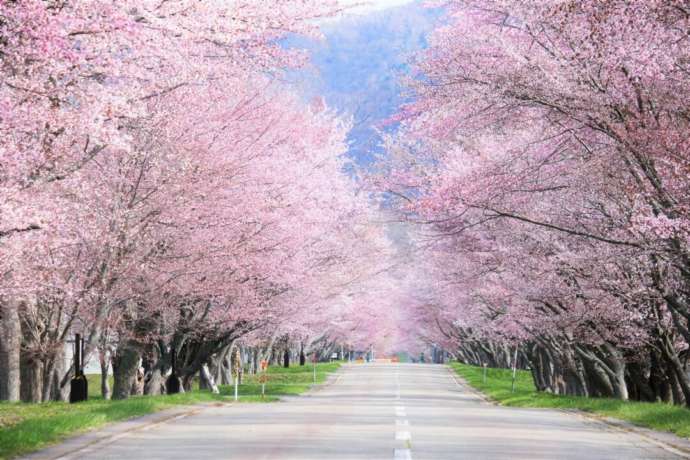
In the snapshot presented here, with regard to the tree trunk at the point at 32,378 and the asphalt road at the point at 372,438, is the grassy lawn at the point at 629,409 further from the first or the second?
the tree trunk at the point at 32,378

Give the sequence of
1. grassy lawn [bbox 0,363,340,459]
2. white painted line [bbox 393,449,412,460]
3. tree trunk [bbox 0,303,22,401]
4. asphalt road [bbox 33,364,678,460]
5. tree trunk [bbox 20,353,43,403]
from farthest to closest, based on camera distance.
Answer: tree trunk [bbox 20,353,43,403] < tree trunk [bbox 0,303,22,401] < grassy lawn [bbox 0,363,340,459] < asphalt road [bbox 33,364,678,460] < white painted line [bbox 393,449,412,460]

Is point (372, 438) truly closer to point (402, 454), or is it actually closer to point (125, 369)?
point (402, 454)

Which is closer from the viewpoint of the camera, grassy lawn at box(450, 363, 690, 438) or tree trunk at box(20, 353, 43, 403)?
grassy lawn at box(450, 363, 690, 438)

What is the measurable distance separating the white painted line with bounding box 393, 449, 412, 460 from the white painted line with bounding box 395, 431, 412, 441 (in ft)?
5.88

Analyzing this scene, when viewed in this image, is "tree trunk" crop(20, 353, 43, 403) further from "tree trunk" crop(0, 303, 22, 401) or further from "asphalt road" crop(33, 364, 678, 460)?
"asphalt road" crop(33, 364, 678, 460)

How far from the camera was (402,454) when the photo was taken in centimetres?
1294

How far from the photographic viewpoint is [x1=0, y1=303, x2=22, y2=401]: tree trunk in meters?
26.1

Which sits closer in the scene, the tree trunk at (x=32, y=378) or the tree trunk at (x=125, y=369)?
the tree trunk at (x=32, y=378)

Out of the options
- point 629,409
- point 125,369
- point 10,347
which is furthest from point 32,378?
point 629,409

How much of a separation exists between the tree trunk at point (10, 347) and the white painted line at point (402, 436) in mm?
11873

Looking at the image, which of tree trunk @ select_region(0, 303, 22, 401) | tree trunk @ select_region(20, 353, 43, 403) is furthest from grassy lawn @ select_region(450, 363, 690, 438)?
tree trunk @ select_region(0, 303, 22, 401)

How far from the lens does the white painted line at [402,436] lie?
15292 millimetres

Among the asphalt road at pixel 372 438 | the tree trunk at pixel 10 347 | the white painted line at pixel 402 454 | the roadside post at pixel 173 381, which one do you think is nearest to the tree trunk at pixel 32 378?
the tree trunk at pixel 10 347

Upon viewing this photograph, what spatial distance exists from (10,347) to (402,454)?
1596 centimetres
